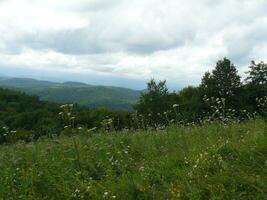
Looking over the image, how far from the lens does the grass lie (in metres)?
4.98

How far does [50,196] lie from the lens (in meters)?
5.88

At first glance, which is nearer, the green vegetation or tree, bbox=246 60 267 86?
the green vegetation

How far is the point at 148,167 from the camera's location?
5898 mm

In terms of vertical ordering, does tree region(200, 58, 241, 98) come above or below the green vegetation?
above

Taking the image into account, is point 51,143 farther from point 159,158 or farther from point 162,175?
point 162,175

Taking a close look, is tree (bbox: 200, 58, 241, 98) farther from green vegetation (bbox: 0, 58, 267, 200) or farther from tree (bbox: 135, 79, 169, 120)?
green vegetation (bbox: 0, 58, 267, 200)

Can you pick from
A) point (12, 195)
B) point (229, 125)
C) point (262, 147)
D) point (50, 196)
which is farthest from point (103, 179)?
point (229, 125)

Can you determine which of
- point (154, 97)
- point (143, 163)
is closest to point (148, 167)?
point (143, 163)

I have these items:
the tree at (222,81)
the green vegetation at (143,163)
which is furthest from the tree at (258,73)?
the green vegetation at (143,163)

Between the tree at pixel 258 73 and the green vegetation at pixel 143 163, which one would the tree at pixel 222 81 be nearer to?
the tree at pixel 258 73

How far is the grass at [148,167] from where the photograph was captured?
4980mm

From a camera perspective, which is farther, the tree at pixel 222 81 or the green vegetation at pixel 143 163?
the tree at pixel 222 81

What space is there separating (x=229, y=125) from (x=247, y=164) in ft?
8.77

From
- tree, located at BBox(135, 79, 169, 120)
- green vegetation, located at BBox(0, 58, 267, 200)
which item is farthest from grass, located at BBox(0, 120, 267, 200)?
tree, located at BBox(135, 79, 169, 120)
